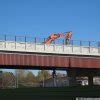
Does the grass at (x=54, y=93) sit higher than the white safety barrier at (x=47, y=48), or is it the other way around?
the white safety barrier at (x=47, y=48)

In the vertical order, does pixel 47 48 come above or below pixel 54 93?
above

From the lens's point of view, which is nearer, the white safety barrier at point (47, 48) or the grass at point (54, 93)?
the grass at point (54, 93)

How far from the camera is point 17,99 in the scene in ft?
197

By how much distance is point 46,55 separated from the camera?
64.6 m

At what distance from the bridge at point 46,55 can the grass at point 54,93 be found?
444 cm

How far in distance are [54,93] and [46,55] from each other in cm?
747

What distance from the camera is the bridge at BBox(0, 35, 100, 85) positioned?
61.3 m

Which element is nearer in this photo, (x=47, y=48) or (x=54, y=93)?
(x=54, y=93)

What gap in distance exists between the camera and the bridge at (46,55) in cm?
6128

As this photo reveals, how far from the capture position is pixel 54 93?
60.3 m

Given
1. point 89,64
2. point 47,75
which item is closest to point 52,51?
point 89,64

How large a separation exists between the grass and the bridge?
4.44 m

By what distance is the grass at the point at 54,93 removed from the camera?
58562 millimetres

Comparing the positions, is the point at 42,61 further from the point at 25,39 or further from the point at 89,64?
the point at 89,64
